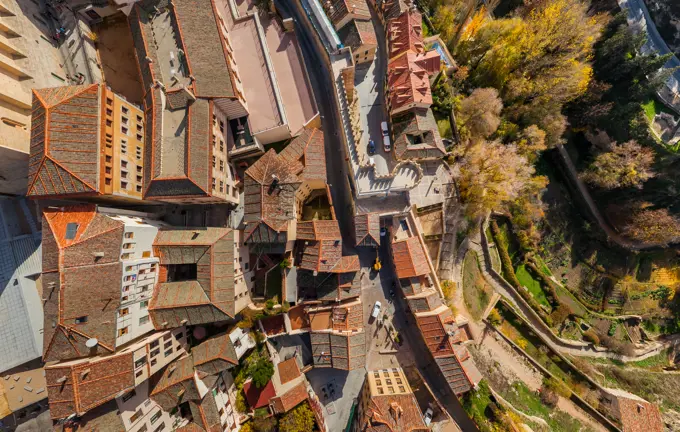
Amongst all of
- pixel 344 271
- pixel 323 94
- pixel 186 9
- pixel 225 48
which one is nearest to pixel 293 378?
pixel 344 271

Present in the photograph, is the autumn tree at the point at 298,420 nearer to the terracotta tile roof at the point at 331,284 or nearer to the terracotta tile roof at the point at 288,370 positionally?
the terracotta tile roof at the point at 288,370

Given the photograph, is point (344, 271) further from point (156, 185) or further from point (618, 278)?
point (618, 278)

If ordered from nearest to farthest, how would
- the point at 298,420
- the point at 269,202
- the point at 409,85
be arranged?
the point at 269,202 < the point at 409,85 < the point at 298,420

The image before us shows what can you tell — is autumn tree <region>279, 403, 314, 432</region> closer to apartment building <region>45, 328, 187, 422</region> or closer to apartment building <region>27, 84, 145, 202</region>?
apartment building <region>45, 328, 187, 422</region>

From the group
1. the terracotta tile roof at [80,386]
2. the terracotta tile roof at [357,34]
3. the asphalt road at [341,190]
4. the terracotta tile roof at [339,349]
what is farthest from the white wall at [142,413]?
the terracotta tile roof at [357,34]

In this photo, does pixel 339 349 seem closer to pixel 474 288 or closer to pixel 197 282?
pixel 197 282

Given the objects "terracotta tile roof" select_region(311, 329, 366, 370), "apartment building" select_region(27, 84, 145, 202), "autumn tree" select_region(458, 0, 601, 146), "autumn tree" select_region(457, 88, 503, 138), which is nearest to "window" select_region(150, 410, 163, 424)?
"terracotta tile roof" select_region(311, 329, 366, 370)

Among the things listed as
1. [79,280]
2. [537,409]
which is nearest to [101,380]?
[79,280]
